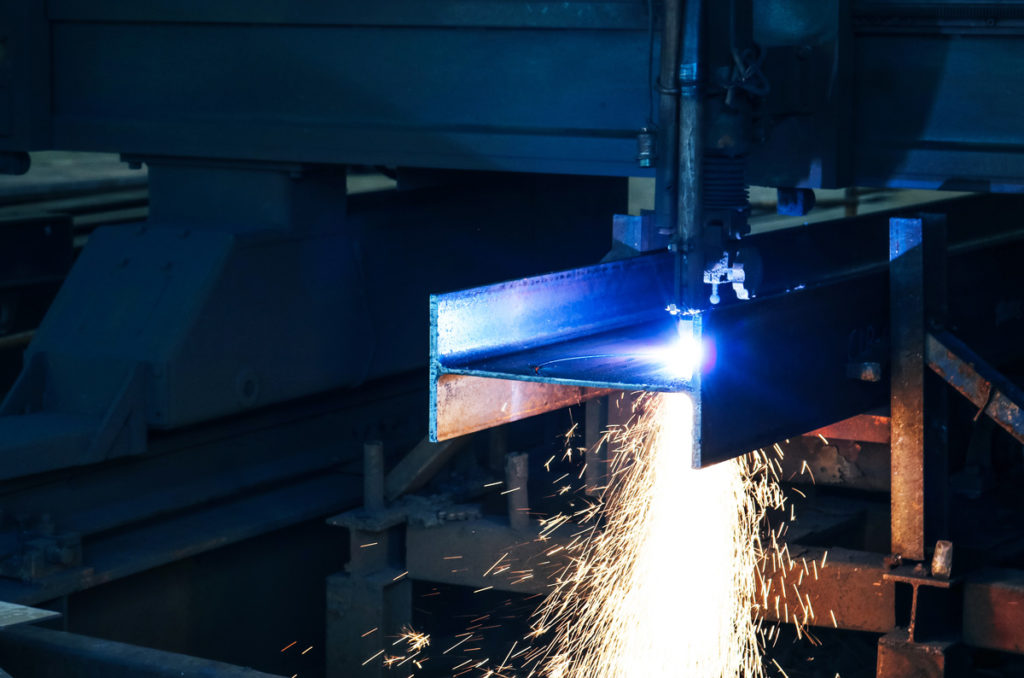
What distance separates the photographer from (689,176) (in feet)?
9.64

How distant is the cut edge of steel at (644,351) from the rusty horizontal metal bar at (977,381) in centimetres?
16

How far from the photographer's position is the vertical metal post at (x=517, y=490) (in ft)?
13.4

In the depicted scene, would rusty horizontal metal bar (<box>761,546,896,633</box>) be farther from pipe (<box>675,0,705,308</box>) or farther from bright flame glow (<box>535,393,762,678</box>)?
pipe (<box>675,0,705,308</box>)

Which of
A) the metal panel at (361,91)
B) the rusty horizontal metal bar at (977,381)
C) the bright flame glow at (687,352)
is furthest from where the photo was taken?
the metal panel at (361,91)

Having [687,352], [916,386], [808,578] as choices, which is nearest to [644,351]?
[687,352]

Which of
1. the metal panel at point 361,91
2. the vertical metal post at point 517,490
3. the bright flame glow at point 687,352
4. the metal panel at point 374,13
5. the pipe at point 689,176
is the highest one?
the metal panel at point 374,13

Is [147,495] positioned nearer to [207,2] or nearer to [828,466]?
[207,2]

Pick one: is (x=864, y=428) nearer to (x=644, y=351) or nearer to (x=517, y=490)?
(x=644, y=351)

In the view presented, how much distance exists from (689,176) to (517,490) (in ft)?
4.73

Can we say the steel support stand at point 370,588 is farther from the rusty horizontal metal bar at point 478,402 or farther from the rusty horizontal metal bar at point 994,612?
the rusty horizontal metal bar at point 994,612

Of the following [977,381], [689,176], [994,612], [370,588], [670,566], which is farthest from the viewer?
[370,588]

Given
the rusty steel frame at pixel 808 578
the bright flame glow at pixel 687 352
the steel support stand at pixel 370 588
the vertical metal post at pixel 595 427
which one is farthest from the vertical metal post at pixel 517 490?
the bright flame glow at pixel 687 352

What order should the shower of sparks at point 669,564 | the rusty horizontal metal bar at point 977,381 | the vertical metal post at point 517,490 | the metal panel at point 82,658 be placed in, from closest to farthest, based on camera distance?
the metal panel at point 82,658, the rusty horizontal metal bar at point 977,381, the shower of sparks at point 669,564, the vertical metal post at point 517,490

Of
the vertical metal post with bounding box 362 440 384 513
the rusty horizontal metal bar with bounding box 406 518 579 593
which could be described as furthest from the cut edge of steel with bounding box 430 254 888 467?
the vertical metal post with bounding box 362 440 384 513
